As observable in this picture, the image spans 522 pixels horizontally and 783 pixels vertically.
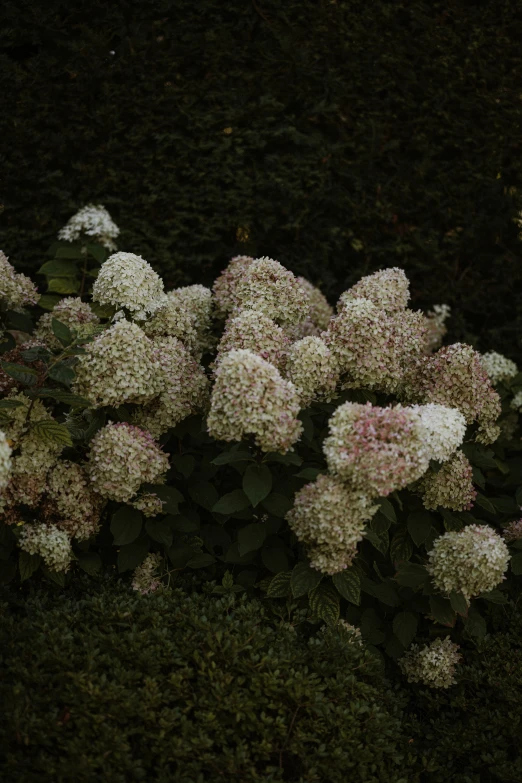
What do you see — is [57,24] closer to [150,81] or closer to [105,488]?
[150,81]

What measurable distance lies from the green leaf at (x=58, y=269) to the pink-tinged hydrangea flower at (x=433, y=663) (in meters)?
2.74

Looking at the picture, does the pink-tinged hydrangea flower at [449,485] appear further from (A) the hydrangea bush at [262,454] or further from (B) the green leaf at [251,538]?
(B) the green leaf at [251,538]

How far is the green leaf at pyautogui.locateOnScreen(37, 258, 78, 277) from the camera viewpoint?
176 inches

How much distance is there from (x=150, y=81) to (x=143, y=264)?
196 cm

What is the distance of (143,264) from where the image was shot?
11.7ft

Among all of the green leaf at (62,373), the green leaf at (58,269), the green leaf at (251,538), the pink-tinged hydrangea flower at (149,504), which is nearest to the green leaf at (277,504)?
the green leaf at (251,538)

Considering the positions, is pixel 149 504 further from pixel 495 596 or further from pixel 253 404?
pixel 495 596

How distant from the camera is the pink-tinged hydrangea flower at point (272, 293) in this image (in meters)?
3.52

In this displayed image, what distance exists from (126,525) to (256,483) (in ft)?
2.13

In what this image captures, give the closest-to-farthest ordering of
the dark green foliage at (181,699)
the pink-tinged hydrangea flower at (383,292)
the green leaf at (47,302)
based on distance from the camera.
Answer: the dark green foliage at (181,699), the pink-tinged hydrangea flower at (383,292), the green leaf at (47,302)

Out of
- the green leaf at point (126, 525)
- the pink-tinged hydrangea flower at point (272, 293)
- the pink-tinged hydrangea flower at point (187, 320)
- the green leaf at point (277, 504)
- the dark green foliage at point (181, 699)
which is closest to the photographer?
the dark green foliage at point (181, 699)

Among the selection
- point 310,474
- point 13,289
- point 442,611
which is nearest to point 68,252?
point 13,289

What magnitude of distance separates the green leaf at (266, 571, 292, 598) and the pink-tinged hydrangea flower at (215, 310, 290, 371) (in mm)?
873

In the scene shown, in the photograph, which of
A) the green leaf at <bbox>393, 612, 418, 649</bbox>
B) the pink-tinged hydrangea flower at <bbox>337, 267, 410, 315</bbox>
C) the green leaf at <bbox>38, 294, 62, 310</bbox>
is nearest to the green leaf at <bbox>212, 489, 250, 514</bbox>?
the green leaf at <bbox>393, 612, 418, 649</bbox>
